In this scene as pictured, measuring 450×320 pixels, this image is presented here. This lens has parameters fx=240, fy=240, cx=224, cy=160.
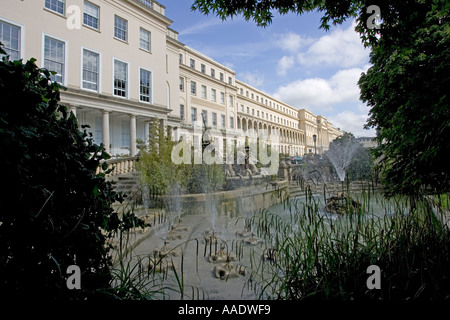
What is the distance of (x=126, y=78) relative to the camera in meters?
17.6

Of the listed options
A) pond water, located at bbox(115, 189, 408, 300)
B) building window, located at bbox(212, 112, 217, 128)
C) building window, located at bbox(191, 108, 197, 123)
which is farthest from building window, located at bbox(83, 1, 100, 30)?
building window, located at bbox(212, 112, 217, 128)

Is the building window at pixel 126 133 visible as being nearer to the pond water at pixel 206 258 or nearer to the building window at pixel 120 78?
the building window at pixel 120 78

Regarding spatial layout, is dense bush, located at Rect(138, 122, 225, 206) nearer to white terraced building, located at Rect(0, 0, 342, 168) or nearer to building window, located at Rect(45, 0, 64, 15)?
white terraced building, located at Rect(0, 0, 342, 168)

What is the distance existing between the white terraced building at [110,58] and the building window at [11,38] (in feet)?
0.13

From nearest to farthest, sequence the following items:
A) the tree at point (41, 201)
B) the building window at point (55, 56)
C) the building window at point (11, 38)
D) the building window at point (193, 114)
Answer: the tree at point (41, 201) < the building window at point (11, 38) < the building window at point (55, 56) < the building window at point (193, 114)

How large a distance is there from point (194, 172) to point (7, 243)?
9.49 metres

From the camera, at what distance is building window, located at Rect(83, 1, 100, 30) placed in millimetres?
15211

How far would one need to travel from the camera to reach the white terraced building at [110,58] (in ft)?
42.0

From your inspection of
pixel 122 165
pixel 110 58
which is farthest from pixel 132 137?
pixel 110 58

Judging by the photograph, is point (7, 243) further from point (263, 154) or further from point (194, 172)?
point (263, 154)

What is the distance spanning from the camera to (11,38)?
1202 cm

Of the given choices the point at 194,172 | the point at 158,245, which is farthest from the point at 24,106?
the point at 194,172

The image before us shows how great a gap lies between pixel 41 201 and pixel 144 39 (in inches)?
835

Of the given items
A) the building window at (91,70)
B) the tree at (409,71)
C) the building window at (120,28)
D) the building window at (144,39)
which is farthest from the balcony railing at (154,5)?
the tree at (409,71)
